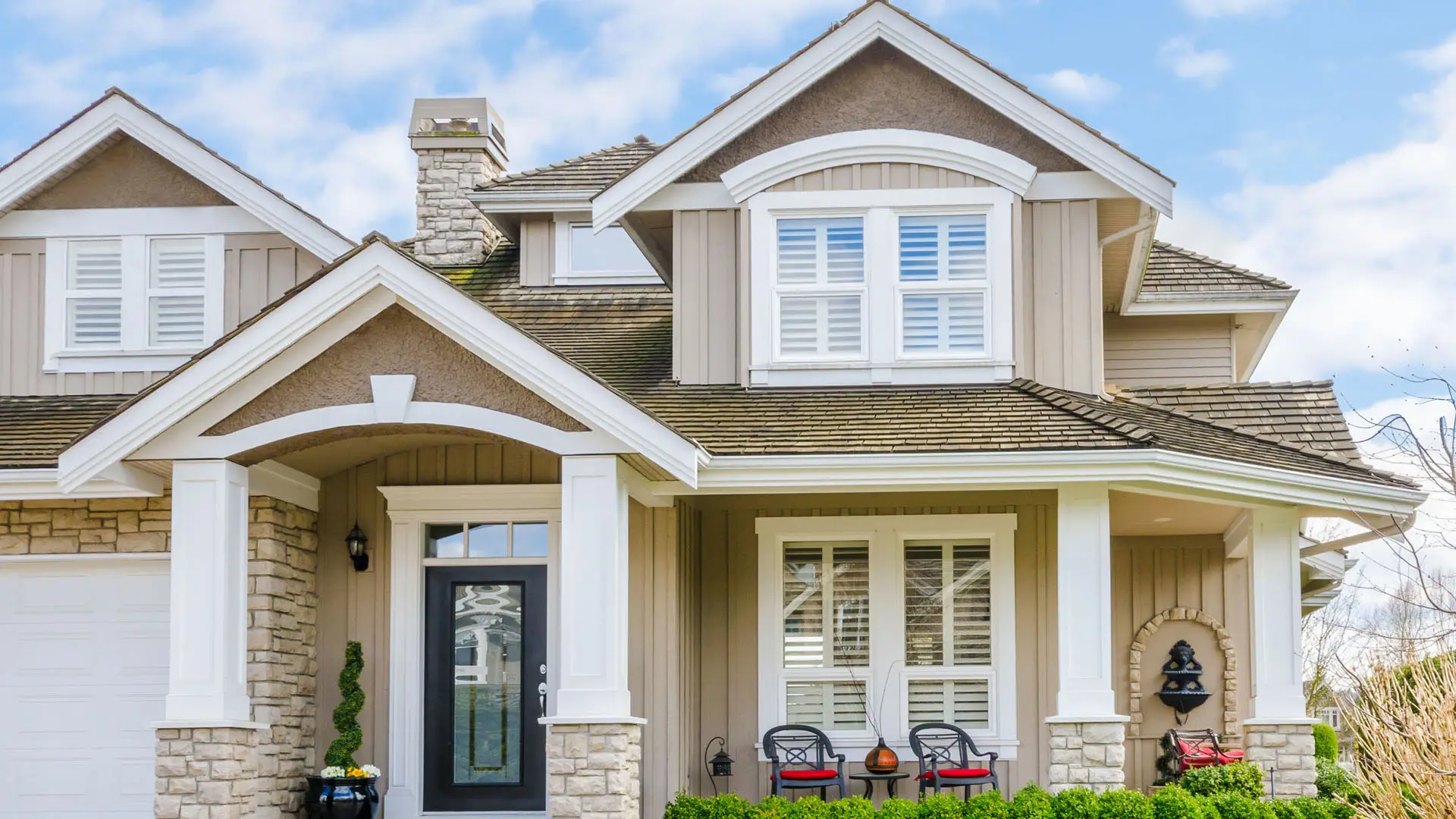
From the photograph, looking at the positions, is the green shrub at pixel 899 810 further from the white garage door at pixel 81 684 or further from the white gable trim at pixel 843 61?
the white garage door at pixel 81 684

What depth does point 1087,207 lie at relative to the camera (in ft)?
40.9

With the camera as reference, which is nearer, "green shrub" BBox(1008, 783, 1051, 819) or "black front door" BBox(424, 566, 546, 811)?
"green shrub" BBox(1008, 783, 1051, 819)

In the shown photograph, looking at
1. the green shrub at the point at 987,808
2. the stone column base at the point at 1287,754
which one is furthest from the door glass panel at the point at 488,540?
the stone column base at the point at 1287,754

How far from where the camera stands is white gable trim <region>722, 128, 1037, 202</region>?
40.5ft

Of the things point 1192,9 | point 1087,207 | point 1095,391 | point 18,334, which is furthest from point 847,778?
point 1192,9

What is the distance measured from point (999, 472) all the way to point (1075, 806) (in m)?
2.20

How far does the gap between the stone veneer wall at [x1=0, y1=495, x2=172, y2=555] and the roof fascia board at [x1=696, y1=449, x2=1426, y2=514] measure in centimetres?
415

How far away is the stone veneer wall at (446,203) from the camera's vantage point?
1580 centimetres

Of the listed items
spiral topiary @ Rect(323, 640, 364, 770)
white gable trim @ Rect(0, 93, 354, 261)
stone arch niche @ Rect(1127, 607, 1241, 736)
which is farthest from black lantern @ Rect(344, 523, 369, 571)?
stone arch niche @ Rect(1127, 607, 1241, 736)

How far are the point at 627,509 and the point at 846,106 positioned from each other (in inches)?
145

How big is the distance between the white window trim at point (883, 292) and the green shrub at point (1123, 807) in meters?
3.25

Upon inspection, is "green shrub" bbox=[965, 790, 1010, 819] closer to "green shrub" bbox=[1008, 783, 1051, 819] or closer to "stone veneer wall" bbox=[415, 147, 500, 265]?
"green shrub" bbox=[1008, 783, 1051, 819]

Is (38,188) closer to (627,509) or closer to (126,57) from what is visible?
(627,509)

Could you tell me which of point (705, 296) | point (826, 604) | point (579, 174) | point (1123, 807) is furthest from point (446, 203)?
point (1123, 807)
